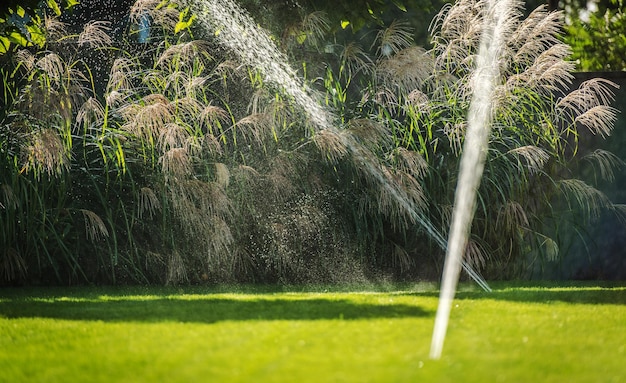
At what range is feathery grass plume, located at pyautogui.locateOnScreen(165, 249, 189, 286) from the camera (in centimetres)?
523

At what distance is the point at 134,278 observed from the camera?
5.30 metres

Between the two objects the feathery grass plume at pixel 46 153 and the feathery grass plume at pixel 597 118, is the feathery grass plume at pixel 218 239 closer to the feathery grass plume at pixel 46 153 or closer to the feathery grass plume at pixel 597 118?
the feathery grass plume at pixel 46 153

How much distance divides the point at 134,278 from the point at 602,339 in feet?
9.79

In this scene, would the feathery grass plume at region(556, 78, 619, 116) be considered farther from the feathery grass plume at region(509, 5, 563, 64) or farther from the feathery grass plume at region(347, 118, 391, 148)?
the feathery grass plume at region(347, 118, 391, 148)

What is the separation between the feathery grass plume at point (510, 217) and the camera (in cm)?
559

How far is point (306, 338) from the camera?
119 inches

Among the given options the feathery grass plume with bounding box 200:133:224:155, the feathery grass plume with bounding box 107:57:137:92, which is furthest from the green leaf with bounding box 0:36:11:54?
the feathery grass plume with bounding box 200:133:224:155

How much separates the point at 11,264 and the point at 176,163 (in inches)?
44.3

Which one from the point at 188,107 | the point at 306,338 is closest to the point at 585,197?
the point at 188,107

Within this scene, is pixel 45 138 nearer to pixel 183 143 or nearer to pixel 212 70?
pixel 183 143

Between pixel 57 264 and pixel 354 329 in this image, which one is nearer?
pixel 354 329

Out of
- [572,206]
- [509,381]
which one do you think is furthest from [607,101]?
[509,381]

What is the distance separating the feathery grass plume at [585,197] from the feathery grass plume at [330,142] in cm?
153

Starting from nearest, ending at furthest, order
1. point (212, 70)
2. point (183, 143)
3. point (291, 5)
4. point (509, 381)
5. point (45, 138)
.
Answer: point (509, 381) < point (45, 138) < point (183, 143) < point (212, 70) < point (291, 5)
